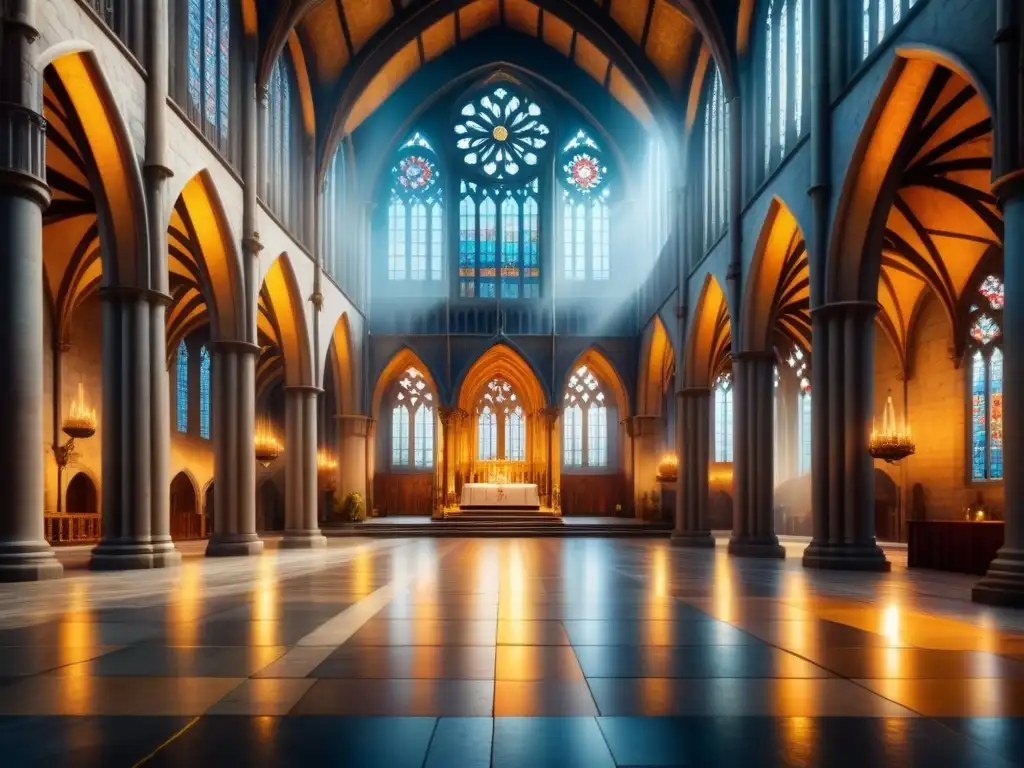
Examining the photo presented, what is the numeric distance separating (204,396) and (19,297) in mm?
23223

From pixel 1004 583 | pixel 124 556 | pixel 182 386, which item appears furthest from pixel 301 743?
pixel 182 386

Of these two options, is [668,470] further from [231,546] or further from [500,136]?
[500,136]

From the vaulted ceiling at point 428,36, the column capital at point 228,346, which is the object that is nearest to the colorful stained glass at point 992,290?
the vaulted ceiling at point 428,36

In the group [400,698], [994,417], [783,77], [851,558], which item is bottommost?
[851,558]

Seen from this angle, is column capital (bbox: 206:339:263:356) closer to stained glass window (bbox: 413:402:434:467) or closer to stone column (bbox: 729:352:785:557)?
stone column (bbox: 729:352:785:557)

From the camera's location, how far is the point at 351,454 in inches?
1336

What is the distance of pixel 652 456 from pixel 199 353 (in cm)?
1674

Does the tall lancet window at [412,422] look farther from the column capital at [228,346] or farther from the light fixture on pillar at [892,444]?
the light fixture on pillar at [892,444]

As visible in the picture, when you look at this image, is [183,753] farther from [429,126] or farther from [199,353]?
[429,126]

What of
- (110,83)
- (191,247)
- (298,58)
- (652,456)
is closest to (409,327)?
(652,456)

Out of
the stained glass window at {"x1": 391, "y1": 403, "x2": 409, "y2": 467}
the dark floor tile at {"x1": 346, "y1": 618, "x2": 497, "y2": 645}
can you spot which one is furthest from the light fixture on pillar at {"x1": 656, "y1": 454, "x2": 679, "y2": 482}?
the dark floor tile at {"x1": 346, "y1": 618, "x2": 497, "y2": 645}

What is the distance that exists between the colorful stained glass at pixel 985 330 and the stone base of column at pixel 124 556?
2108 centimetres

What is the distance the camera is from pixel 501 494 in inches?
1305

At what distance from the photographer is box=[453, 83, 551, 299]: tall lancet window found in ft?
121
